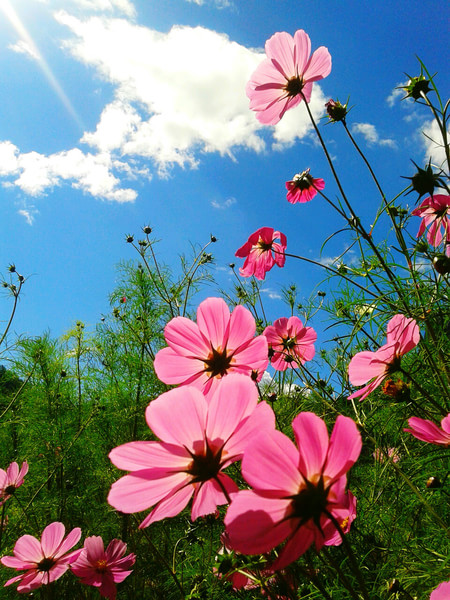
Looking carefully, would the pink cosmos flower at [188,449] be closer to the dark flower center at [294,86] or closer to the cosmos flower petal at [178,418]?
the cosmos flower petal at [178,418]

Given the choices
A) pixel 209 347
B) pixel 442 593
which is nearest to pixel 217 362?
pixel 209 347

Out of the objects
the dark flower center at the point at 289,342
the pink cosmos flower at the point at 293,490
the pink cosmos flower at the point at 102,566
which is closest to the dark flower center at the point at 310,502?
the pink cosmos flower at the point at 293,490

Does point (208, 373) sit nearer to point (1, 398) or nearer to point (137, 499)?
point (137, 499)

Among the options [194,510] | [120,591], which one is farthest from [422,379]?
[120,591]

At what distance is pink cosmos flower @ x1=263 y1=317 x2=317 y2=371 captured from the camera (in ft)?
3.59

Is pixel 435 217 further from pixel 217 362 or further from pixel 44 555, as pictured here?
pixel 44 555

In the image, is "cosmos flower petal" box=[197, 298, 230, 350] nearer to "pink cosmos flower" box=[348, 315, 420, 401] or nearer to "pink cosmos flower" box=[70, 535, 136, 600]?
"pink cosmos flower" box=[348, 315, 420, 401]

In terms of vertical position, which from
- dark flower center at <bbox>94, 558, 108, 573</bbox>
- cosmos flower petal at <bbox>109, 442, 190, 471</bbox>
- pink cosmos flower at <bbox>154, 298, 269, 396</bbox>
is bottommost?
dark flower center at <bbox>94, 558, 108, 573</bbox>

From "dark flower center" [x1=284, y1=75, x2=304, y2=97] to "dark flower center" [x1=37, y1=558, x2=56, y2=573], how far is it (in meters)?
1.13

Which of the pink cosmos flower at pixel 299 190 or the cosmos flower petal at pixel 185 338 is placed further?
the pink cosmos flower at pixel 299 190

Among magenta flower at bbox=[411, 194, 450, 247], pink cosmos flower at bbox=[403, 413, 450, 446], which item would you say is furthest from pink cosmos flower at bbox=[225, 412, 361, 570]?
magenta flower at bbox=[411, 194, 450, 247]

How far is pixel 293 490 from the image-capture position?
0.28 m

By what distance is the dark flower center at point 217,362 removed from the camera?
519mm

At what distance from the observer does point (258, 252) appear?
1128mm
